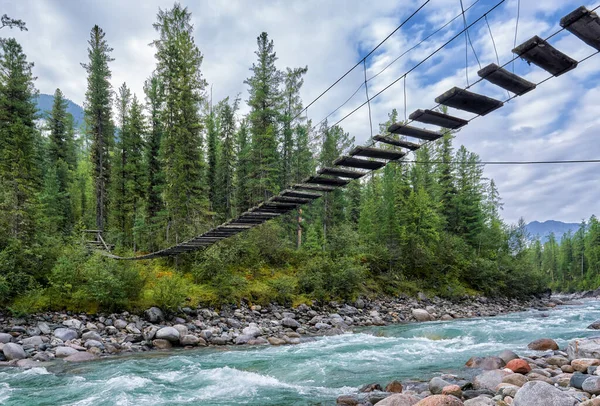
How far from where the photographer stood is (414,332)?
575 inches

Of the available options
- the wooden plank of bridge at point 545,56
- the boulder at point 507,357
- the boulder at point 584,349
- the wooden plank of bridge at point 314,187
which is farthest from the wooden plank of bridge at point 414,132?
the boulder at point 584,349

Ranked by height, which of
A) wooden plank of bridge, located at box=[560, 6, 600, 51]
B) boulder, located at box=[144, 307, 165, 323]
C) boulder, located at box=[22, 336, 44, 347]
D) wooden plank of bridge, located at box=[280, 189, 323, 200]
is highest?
wooden plank of bridge, located at box=[560, 6, 600, 51]

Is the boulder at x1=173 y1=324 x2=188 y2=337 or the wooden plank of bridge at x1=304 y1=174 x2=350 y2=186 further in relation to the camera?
the boulder at x1=173 y1=324 x2=188 y2=337

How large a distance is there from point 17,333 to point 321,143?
2879 centimetres

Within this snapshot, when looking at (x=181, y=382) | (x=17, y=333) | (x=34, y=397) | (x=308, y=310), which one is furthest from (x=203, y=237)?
(x=308, y=310)

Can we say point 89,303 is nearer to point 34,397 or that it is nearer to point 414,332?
point 34,397

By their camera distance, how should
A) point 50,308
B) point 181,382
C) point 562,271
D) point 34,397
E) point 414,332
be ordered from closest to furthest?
point 34,397 < point 181,382 < point 50,308 < point 414,332 < point 562,271

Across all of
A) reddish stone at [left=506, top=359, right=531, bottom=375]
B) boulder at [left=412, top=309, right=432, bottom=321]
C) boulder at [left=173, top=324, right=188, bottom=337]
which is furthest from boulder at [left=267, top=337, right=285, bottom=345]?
boulder at [left=412, top=309, right=432, bottom=321]

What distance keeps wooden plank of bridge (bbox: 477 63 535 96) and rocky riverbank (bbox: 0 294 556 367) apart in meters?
9.90

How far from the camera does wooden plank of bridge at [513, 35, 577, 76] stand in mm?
4023

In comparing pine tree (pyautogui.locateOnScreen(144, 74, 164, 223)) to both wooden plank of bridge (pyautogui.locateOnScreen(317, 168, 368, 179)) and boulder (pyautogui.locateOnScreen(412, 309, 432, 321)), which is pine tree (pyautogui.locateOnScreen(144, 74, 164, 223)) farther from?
wooden plank of bridge (pyautogui.locateOnScreen(317, 168, 368, 179))

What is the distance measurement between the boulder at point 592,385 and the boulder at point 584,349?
8.34ft

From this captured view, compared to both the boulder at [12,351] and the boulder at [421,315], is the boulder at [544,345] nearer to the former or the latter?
the boulder at [421,315]

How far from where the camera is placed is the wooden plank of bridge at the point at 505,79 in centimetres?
434
